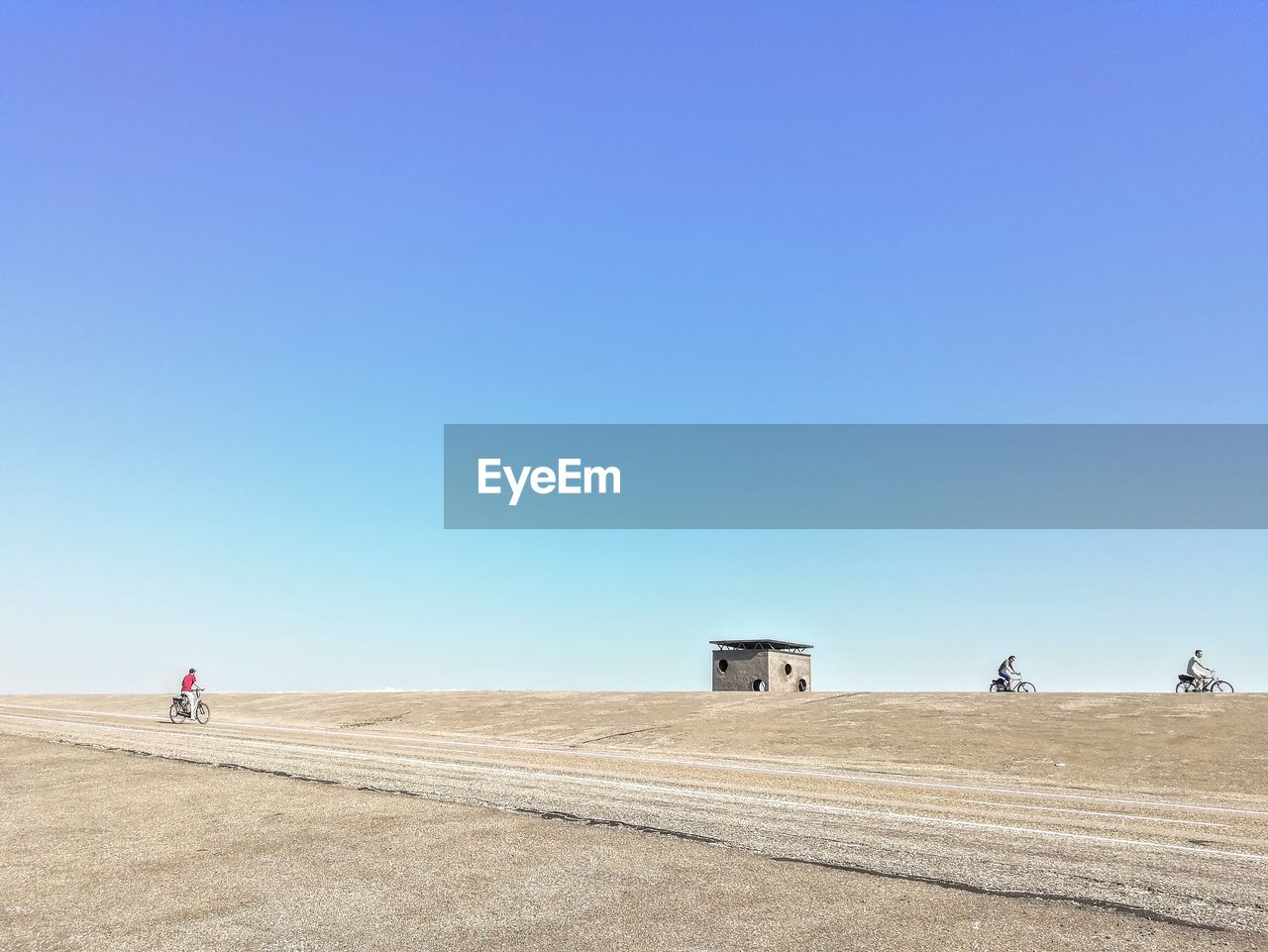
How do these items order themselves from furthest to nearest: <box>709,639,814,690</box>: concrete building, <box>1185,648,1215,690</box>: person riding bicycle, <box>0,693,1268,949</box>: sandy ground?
1. <box>709,639,814,690</box>: concrete building
2. <box>1185,648,1215,690</box>: person riding bicycle
3. <box>0,693,1268,949</box>: sandy ground

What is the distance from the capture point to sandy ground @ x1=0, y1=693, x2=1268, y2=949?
630cm

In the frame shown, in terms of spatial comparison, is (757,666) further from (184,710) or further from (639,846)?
(639,846)

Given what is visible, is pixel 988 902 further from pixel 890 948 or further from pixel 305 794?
pixel 305 794

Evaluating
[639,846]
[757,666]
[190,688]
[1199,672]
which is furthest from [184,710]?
[1199,672]

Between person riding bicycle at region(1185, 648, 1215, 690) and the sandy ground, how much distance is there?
11820 millimetres

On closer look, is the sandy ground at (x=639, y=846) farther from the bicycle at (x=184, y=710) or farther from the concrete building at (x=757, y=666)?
the concrete building at (x=757, y=666)

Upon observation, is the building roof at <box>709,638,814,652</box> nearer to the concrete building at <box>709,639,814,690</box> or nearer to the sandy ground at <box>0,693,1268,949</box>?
the concrete building at <box>709,639,814,690</box>

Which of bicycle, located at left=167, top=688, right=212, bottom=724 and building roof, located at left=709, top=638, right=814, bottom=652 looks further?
building roof, located at left=709, top=638, right=814, bottom=652

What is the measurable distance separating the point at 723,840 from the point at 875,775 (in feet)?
28.6

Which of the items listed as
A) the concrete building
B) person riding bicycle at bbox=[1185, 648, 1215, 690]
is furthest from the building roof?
person riding bicycle at bbox=[1185, 648, 1215, 690]

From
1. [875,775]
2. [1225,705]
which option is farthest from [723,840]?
[1225,705]

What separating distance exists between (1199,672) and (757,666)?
19.2 meters

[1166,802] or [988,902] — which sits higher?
[988,902]

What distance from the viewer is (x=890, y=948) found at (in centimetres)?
578
